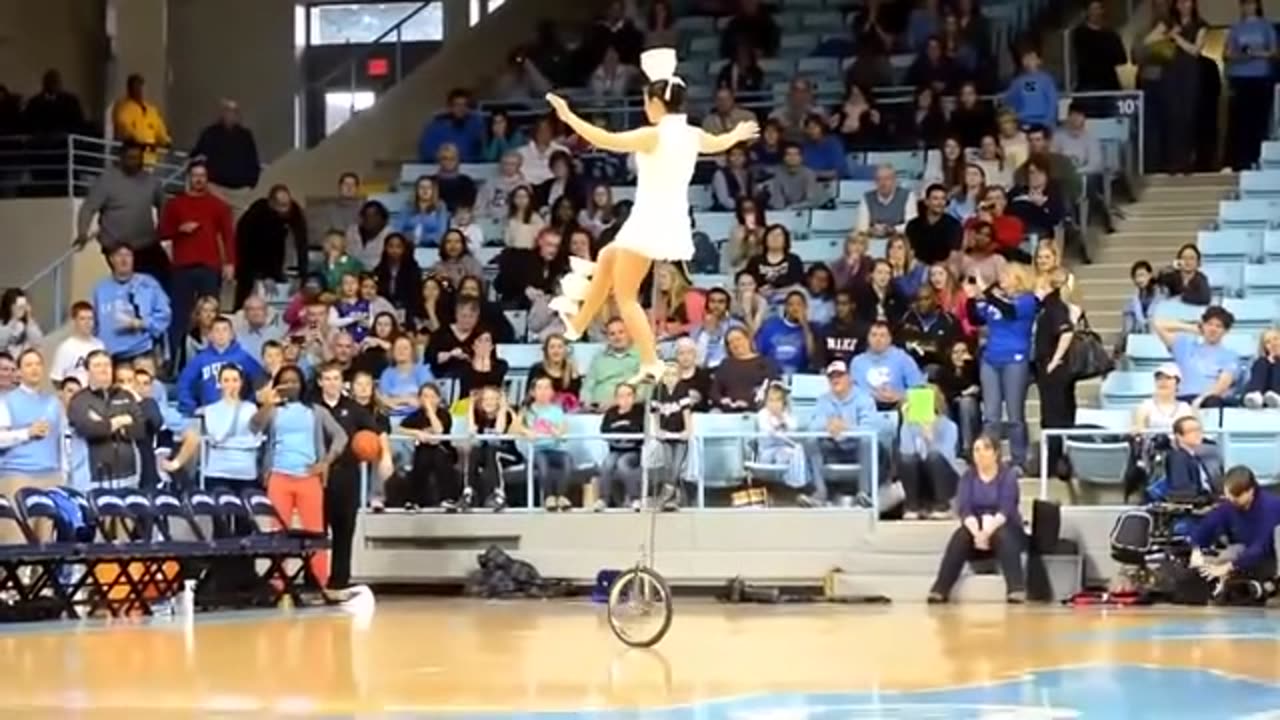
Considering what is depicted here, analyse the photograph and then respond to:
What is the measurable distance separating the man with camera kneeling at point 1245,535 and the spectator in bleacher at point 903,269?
3.32 m

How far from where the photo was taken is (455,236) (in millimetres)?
19062

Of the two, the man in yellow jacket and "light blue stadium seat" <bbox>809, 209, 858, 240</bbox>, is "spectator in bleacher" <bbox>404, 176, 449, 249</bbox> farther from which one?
"light blue stadium seat" <bbox>809, 209, 858, 240</bbox>

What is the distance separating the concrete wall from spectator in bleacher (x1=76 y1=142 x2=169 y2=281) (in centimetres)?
493

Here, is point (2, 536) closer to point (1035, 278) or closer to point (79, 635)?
point (79, 635)

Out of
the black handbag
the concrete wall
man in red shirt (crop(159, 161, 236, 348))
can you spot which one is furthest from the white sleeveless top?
the concrete wall

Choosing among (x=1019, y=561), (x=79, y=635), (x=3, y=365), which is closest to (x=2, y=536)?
(x=3, y=365)

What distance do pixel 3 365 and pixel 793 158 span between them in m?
7.33

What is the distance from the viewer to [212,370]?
1692 centimetres

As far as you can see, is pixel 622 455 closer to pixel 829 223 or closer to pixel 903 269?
pixel 903 269

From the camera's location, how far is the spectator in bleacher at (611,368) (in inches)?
667

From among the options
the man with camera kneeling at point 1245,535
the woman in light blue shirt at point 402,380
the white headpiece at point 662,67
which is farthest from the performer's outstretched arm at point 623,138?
the woman in light blue shirt at point 402,380

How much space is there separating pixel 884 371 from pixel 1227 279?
9.93 feet

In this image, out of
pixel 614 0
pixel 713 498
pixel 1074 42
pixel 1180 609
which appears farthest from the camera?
pixel 614 0

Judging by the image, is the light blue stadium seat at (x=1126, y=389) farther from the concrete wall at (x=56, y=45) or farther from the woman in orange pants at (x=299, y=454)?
the concrete wall at (x=56, y=45)
